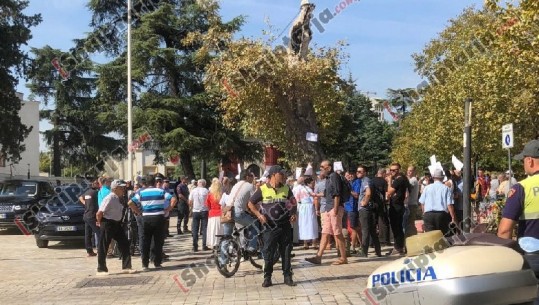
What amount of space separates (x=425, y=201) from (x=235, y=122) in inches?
623

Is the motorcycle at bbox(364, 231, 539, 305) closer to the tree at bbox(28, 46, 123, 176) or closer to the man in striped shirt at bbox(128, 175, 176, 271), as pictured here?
the man in striped shirt at bbox(128, 175, 176, 271)

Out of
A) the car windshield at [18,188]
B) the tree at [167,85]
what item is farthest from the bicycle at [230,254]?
the tree at [167,85]

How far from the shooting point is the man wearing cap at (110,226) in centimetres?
1193

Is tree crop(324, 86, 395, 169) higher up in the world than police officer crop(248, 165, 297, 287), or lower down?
higher up

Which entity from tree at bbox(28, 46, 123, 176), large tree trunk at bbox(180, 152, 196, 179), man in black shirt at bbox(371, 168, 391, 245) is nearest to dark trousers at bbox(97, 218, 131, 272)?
man in black shirt at bbox(371, 168, 391, 245)

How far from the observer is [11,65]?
34781 millimetres

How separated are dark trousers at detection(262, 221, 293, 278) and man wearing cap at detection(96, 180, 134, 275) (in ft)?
11.7

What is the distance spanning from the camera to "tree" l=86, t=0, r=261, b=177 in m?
32.9

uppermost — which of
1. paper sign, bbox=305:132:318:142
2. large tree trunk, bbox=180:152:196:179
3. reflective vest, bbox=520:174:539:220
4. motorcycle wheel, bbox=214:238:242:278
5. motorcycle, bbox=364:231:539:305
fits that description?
paper sign, bbox=305:132:318:142

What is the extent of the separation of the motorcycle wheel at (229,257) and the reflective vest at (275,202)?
54.4 inches

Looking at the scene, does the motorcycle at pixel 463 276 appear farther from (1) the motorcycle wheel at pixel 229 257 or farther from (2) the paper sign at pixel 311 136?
(2) the paper sign at pixel 311 136

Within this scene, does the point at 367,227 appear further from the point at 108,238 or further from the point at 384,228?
the point at 108,238

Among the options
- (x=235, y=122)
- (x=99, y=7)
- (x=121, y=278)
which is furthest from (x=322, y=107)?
(x=99, y=7)

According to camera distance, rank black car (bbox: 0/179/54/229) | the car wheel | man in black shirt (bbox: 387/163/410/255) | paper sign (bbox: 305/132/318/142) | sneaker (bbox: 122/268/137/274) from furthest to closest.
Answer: black car (bbox: 0/179/54/229) → paper sign (bbox: 305/132/318/142) → the car wheel → man in black shirt (bbox: 387/163/410/255) → sneaker (bbox: 122/268/137/274)
